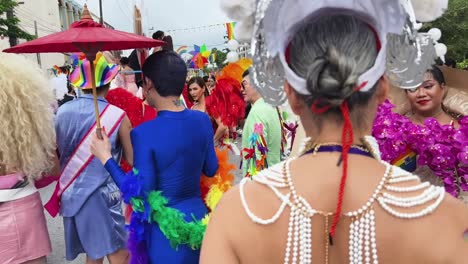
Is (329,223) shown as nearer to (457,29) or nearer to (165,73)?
(165,73)

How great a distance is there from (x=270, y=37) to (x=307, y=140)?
0.86 feet

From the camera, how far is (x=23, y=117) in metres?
2.39

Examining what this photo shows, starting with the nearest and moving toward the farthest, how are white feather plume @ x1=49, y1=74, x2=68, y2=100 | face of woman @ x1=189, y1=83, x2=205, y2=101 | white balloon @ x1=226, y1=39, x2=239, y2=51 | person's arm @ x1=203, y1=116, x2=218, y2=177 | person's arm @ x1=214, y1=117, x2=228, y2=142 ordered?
white balloon @ x1=226, y1=39, x2=239, y2=51 → person's arm @ x1=203, y1=116, x2=218, y2=177 → white feather plume @ x1=49, y1=74, x2=68, y2=100 → person's arm @ x1=214, y1=117, x2=228, y2=142 → face of woman @ x1=189, y1=83, x2=205, y2=101

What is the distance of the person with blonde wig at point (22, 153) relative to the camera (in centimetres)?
237

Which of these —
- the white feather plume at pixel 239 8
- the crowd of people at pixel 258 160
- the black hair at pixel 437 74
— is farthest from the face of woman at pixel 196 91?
the white feather plume at pixel 239 8

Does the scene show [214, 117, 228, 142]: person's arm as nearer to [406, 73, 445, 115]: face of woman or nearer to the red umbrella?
the red umbrella

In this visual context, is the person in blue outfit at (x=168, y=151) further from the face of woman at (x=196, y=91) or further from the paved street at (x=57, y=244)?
the face of woman at (x=196, y=91)

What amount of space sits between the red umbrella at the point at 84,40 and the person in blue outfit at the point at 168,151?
0.18 m

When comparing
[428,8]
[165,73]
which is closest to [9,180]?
[165,73]

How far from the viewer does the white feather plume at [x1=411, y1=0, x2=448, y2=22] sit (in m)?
1.17

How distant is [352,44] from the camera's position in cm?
99

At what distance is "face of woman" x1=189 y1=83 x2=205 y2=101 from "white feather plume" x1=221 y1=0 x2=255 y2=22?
4.75 m

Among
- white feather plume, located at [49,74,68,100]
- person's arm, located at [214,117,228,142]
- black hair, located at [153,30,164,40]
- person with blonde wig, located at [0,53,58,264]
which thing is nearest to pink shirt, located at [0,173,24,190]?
person with blonde wig, located at [0,53,58,264]

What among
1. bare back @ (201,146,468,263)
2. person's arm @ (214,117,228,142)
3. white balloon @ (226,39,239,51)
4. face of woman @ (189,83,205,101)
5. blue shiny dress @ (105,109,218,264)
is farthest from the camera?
face of woman @ (189,83,205,101)
